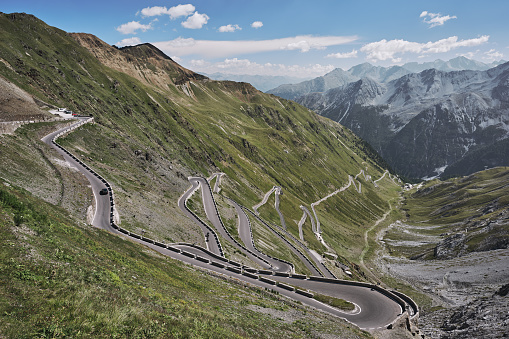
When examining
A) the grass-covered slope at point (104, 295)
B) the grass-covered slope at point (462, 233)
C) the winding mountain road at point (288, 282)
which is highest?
the grass-covered slope at point (104, 295)

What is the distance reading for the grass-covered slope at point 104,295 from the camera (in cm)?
1298

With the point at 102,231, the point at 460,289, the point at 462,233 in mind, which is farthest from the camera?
the point at 462,233

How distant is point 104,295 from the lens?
16.8 metres

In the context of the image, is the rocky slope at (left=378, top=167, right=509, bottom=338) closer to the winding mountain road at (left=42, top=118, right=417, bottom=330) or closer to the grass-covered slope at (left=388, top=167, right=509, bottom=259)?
the grass-covered slope at (left=388, top=167, right=509, bottom=259)

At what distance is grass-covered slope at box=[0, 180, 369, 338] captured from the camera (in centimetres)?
1298

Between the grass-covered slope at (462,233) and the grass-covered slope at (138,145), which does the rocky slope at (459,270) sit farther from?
the grass-covered slope at (138,145)

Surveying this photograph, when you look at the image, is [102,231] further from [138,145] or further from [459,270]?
[459,270]

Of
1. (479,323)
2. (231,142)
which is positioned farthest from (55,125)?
(231,142)

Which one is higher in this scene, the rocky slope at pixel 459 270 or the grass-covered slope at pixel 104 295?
the grass-covered slope at pixel 104 295

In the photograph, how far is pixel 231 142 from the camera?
7564 inches

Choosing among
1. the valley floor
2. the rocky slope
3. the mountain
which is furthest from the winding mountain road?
the rocky slope

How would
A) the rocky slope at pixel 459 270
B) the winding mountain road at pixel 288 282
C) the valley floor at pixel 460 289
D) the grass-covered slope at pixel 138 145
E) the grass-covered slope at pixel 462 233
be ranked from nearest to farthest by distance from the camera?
the winding mountain road at pixel 288 282
the valley floor at pixel 460 289
the rocky slope at pixel 459 270
the grass-covered slope at pixel 138 145
the grass-covered slope at pixel 462 233

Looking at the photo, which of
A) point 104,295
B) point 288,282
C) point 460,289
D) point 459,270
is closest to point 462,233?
point 459,270

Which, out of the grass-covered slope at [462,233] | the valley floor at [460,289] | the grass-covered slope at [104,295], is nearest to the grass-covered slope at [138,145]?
the grass-covered slope at [104,295]
